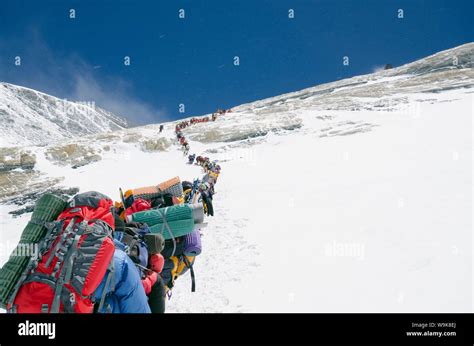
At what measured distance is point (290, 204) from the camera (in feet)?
46.8

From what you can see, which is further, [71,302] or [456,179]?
[456,179]

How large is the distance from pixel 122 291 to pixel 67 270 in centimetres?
53

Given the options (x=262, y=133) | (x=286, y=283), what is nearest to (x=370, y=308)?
(x=286, y=283)

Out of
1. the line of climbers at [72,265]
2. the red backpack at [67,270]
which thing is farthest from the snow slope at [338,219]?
the red backpack at [67,270]

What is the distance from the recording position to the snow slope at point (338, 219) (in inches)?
265

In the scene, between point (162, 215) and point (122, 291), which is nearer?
point (122, 291)

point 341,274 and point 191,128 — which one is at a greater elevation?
point 191,128

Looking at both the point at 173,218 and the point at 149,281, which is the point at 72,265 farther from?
the point at 173,218

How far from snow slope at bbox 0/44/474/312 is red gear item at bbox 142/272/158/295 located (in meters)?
3.46

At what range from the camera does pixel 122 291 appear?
3.02m
